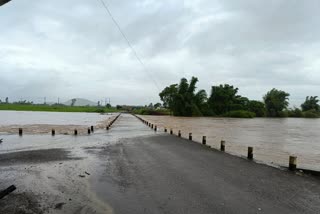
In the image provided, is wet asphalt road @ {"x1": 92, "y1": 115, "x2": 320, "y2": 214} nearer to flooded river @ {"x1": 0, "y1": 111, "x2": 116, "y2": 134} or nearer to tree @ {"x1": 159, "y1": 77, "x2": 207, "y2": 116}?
flooded river @ {"x1": 0, "y1": 111, "x2": 116, "y2": 134}

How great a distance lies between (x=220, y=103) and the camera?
10650cm

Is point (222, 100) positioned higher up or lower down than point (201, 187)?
higher up

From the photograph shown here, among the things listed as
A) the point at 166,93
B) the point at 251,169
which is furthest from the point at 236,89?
the point at 251,169

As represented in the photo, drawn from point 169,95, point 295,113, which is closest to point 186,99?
point 169,95

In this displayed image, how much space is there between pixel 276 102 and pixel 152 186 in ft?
378

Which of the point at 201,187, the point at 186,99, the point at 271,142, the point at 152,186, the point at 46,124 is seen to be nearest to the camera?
the point at 201,187

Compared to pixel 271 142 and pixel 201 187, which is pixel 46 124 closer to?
pixel 271 142

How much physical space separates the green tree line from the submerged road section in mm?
86722

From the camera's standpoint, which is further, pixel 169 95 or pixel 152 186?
pixel 169 95

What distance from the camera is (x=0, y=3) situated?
643cm

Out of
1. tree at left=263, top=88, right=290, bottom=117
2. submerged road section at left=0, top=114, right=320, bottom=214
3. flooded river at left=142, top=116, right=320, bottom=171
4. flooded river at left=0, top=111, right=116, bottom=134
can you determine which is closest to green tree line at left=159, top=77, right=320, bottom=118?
tree at left=263, top=88, right=290, bottom=117

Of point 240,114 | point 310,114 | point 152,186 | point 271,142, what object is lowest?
point 271,142

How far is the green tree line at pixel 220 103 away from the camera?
99500mm

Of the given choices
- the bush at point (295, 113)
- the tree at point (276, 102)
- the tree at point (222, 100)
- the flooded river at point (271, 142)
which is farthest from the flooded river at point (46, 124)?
the bush at point (295, 113)
